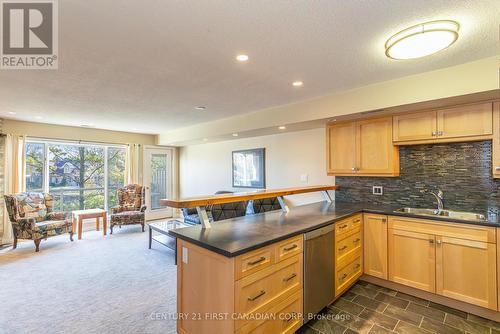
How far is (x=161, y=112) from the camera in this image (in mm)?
4066

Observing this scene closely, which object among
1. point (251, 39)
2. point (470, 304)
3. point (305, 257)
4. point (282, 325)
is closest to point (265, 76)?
point (251, 39)

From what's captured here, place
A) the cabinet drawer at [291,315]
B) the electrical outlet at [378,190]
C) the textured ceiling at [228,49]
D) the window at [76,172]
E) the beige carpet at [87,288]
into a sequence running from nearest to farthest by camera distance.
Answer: the textured ceiling at [228,49] < the cabinet drawer at [291,315] < the beige carpet at [87,288] < the electrical outlet at [378,190] < the window at [76,172]

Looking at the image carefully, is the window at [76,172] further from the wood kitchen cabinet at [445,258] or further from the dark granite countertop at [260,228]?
the wood kitchen cabinet at [445,258]

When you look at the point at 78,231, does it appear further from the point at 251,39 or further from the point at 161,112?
the point at 251,39

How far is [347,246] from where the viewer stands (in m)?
2.63

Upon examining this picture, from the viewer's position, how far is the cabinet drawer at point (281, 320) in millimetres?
1648

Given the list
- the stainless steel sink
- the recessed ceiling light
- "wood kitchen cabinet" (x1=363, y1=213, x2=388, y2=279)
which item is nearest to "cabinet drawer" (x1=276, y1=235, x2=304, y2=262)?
"wood kitchen cabinet" (x1=363, y1=213, x2=388, y2=279)

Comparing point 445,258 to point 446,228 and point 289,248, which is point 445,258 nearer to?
point 446,228

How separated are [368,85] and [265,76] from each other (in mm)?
1245

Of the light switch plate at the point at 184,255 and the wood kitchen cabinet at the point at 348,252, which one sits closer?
the light switch plate at the point at 184,255

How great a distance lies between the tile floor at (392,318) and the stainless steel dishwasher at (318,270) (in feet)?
→ 0.49

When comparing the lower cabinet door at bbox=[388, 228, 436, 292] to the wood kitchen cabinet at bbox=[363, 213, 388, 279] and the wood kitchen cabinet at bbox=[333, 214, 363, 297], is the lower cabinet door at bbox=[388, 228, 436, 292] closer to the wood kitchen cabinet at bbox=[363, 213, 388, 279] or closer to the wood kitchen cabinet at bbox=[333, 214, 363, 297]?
the wood kitchen cabinet at bbox=[363, 213, 388, 279]

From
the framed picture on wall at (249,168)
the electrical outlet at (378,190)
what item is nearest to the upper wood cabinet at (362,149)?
the electrical outlet at (378,190)

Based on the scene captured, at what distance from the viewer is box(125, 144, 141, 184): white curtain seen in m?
6.12
